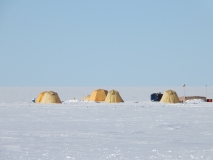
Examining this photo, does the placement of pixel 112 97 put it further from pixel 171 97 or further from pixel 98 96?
pixel 171 97

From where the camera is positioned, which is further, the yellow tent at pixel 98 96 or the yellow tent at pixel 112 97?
the yellow tent at pixel 98 96

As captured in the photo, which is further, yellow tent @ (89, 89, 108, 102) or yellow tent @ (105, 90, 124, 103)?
yellow tent @ (89, 89, 108, 102)

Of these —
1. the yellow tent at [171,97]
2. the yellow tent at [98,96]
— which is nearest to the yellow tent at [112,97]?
the yellow tent at [98,96]

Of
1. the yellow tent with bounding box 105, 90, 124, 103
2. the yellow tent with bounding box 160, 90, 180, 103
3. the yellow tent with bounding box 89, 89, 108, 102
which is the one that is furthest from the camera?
the yellow tent with bounding box 89, 89, 108, 102

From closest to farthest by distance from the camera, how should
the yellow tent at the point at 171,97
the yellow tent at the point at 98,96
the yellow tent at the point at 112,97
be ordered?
the yellow tent at the point at 171,97
the yellow tent at the point at 112,97
the yellow tent at the point at 98,96

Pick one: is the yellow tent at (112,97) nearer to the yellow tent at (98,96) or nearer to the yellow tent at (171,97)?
the yellow tent at (98,96)

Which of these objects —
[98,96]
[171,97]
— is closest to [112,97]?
[98,96]

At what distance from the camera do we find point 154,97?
1645 inches

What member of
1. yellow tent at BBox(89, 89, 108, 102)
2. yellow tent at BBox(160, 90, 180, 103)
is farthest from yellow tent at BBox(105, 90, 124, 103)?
yellow tent at BBox(160, 90, 180, 103)

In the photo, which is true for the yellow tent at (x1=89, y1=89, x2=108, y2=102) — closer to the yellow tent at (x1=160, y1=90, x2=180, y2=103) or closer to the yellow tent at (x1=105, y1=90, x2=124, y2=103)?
the yellow tent at (x1=105, y1=90, x2=124, y2=103)

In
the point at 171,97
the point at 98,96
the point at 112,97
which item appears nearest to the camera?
the point at 171,97

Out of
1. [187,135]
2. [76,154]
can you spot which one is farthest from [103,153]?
[187,135]

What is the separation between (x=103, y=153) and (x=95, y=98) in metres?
29.7

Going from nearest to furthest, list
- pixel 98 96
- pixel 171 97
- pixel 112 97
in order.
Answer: pixel 171 97
pixel 112 97
pixel 98 96
